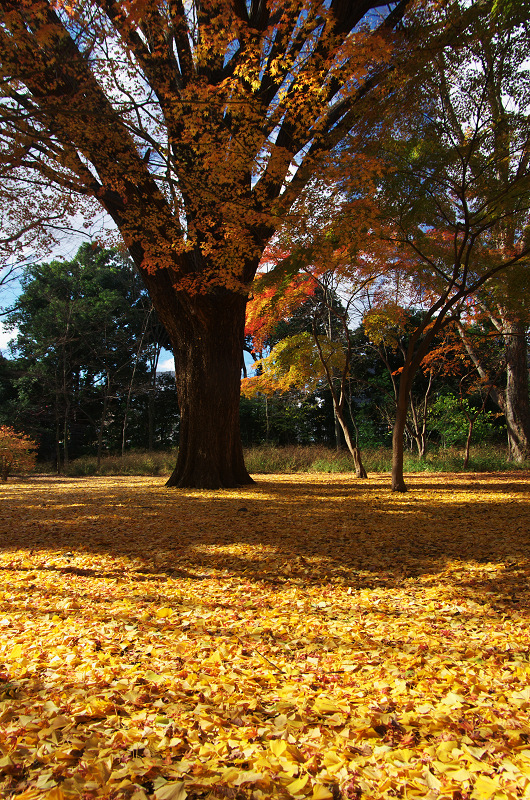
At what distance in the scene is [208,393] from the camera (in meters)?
7.42

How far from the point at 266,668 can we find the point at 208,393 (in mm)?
5929

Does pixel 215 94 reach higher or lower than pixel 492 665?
higher

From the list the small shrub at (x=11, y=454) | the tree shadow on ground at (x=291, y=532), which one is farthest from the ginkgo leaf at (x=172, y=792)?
the small shrub at (x=11, y=454)

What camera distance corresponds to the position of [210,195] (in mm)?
5562

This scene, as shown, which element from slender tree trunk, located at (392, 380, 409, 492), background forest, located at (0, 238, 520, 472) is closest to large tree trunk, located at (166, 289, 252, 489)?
slender tree trunk, located at (392, 380, 409, 492)

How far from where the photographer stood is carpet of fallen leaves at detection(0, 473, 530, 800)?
1134 millimetres

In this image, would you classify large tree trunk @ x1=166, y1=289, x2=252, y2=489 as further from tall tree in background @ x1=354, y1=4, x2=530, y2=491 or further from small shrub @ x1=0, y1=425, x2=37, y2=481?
small shrub @ x1=0, y1=425, x2=37, y2=481

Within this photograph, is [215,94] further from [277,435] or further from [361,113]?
[277,435]

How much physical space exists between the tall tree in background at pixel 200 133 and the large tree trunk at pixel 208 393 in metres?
0.02

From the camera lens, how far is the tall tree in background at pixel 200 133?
498cm

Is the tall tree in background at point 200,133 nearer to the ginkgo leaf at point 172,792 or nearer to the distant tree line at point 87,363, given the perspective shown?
the ginkgo leaf at point 172,792

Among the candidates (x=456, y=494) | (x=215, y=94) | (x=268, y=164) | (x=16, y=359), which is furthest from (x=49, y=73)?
(x=16, y=359)

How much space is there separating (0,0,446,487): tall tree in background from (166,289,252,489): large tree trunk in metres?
0.02

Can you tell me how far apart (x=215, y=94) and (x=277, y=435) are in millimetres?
14263
